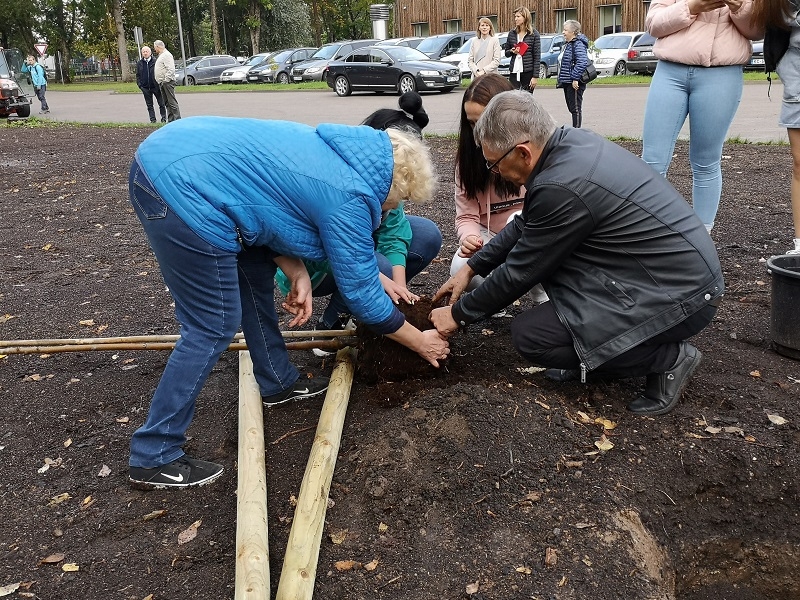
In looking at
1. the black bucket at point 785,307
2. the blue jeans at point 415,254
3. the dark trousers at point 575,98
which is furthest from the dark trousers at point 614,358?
the dark trousers at point 575,98

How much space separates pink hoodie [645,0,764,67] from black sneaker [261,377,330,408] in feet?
9.57

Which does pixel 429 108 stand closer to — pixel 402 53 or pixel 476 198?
pixel 402 53

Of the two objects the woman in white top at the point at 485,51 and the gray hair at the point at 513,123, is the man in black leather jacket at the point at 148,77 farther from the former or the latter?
the gray hair at the point at 513,123

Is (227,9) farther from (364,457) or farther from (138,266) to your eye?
(364,457)

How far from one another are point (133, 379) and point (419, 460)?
183 cm

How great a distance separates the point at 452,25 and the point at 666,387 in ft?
133

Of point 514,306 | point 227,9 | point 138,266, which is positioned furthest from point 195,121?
point 227,9

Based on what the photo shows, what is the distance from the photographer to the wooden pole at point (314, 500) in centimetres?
224

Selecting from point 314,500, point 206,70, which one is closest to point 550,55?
point 206,70

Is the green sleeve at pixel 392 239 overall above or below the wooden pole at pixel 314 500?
above

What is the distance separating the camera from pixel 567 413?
10.0ft

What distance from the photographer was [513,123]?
2.75 m

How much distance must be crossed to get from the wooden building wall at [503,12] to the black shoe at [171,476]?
3263 cm

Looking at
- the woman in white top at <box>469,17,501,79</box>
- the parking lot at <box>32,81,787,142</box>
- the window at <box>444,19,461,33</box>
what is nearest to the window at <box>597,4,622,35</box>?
the window at <box>444,19,461,33</box>
